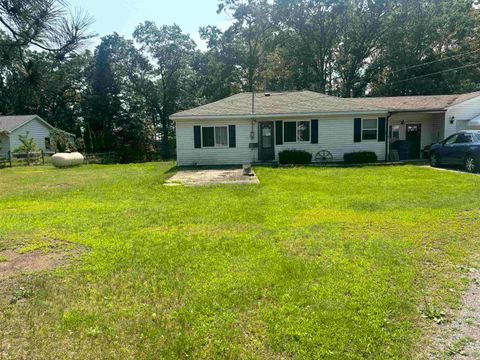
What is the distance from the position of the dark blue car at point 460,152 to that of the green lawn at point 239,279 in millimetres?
6098

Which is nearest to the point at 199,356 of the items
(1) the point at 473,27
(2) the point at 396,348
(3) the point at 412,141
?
(2) the point at 396,348

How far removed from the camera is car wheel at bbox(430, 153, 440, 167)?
14450 mm

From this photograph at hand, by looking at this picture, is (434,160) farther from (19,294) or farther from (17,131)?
(17,131)

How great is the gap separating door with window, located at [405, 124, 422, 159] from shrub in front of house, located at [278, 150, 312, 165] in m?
6.33

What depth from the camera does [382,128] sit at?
55.4 ft

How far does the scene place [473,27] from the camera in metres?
30.2

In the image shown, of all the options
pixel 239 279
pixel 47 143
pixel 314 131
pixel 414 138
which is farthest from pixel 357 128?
pixel 47 143

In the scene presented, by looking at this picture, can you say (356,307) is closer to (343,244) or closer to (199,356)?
(199,356)

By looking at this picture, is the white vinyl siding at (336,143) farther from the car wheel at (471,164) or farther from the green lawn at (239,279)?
the green lawn at (239,279)

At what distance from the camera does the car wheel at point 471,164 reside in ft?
40.8

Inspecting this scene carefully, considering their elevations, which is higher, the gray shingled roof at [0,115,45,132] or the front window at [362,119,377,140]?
the gray shingled roof at [0,115,45,132]

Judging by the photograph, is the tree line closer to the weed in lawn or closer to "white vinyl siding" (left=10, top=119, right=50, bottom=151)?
"white vinyl siding" (left=10, top=119, right=50, bottom=151)

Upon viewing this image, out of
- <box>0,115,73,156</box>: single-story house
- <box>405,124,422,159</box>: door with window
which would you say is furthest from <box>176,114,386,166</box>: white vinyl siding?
<box>0,115,73,156</box>: single-story house

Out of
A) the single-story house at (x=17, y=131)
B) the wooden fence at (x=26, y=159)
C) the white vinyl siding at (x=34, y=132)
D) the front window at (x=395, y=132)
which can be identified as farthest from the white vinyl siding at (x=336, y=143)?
the white vinyl siding at (x=34, y=132)
